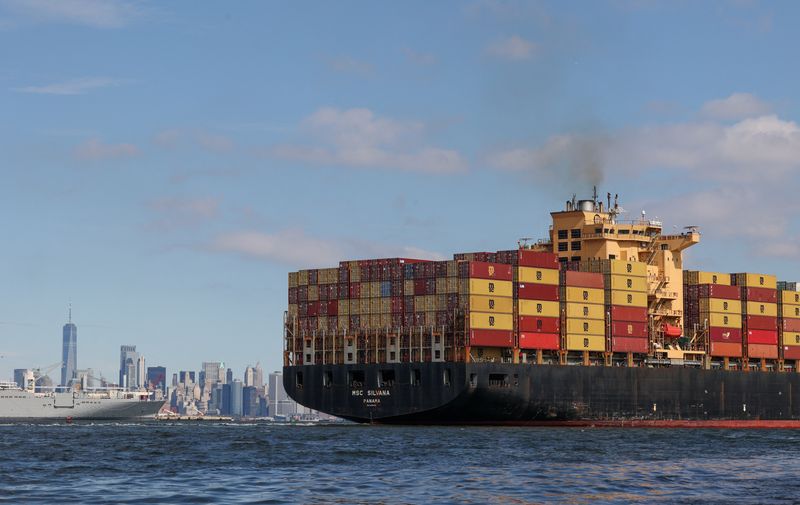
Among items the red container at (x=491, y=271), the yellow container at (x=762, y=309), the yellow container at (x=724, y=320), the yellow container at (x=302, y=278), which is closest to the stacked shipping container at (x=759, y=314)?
the yellow container at (x=762, y=309)

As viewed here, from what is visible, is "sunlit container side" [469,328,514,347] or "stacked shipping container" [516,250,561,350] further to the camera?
"stacked shipping container" [516,250,561,350]

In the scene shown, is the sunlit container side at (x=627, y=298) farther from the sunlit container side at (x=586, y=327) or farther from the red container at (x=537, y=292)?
the red container at (x=537, y=292)

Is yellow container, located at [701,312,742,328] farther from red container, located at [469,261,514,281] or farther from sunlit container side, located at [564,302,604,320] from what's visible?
red container, located at [469,261,514,281]

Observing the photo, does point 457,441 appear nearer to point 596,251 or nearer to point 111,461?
point 111,461

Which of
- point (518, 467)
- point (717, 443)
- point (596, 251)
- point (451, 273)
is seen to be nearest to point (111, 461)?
point (518, 467)

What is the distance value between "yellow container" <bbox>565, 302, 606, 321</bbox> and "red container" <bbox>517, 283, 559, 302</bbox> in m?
1.62

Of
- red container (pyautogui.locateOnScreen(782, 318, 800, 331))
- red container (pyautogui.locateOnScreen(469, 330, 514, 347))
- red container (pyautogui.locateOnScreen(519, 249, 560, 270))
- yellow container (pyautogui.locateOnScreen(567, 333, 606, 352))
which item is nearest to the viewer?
red container (pyautogui.locateOnScreen(469, 330, 514, 347))

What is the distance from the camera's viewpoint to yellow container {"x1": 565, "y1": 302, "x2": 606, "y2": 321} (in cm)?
11600

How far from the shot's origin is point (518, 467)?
63.7 m

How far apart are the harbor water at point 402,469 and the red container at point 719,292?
34.7 meters

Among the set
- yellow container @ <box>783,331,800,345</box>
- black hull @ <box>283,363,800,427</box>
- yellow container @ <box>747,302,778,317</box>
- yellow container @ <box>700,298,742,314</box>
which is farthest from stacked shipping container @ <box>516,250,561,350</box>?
yellow container @ <box>783,331,800,345</box>

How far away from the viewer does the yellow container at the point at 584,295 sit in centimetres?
11631

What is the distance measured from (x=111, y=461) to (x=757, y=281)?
272 feet

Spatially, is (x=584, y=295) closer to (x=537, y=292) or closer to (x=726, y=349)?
(x=537, y=292)
